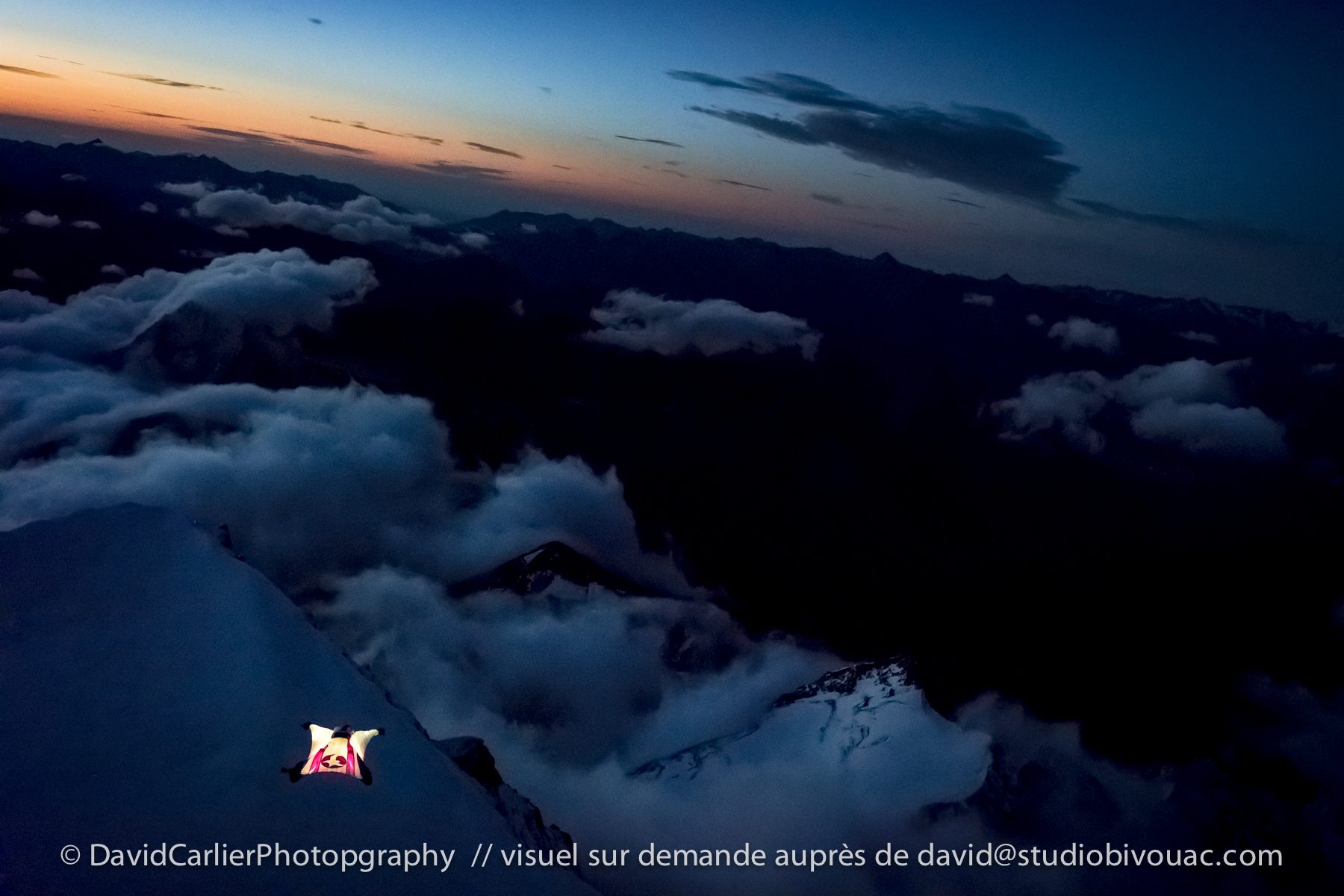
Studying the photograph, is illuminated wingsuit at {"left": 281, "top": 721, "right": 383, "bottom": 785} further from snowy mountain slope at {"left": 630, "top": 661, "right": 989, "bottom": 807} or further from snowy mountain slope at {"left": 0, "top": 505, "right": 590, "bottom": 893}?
snowy mountain slope at {"left": 630, "top": 661, "right": 989, "bottom": 807}

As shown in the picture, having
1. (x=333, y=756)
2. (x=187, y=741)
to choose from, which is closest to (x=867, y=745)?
Result: (x=333, y=756)

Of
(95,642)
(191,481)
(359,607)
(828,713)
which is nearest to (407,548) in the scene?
(359,607)

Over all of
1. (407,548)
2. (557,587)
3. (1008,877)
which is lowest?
(407,548)

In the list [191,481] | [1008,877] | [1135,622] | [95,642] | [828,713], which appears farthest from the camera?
[1135,622]

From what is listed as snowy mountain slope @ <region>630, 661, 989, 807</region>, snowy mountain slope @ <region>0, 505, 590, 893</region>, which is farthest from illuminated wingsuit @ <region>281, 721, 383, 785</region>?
snowy mountain slope @ <region>630, 661, 989, 807</region>

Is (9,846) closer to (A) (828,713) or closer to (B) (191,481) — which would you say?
(A) (828,713)
